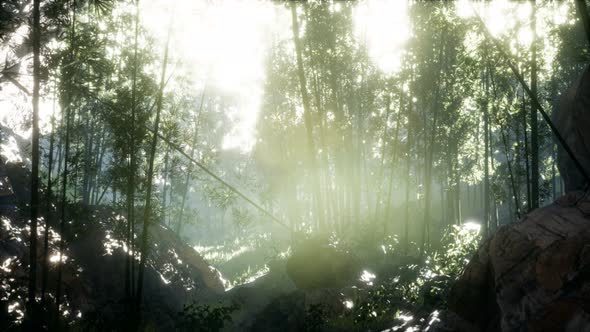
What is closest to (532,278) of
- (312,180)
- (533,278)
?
(533,278)

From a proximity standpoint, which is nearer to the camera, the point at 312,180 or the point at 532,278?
the point at 532,278

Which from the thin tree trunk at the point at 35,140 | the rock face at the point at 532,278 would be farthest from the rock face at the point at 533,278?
the thin tree trunk at the point at 35,140

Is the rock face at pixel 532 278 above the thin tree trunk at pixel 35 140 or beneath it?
beneath

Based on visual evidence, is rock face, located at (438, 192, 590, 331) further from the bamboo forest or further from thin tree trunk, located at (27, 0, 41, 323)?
thin tree trunk, located at (27, 0, 41, 323)

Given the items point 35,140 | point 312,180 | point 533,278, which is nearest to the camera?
→ point 533,278

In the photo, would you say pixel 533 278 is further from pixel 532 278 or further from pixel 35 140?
pixel 35 140

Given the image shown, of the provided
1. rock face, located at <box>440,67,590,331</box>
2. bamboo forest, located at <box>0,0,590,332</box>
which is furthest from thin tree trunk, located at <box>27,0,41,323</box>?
rock face, located at <box>440,67,590,331</box>

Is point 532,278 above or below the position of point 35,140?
below

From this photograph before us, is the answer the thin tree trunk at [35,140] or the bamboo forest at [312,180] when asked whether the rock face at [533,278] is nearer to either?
the bamboo forest at [312,180]

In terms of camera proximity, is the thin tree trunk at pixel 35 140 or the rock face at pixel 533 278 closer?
the rock face at pixel 533 278

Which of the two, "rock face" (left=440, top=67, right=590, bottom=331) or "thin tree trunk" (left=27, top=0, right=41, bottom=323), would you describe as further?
"thin tree trunk" (left=27, top=0, right=41, bottom=323)

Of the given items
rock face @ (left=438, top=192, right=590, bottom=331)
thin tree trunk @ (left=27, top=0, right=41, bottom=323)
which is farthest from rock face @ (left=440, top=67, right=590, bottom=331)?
thin tree trunk @ (left=27, top=0, right=41, bottom=323)

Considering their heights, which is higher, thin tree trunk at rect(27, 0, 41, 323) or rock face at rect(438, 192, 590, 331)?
thin tree trunk at rect(27, 0, 41, 323)

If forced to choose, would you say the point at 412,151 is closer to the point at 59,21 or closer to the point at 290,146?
the point at 290,146
